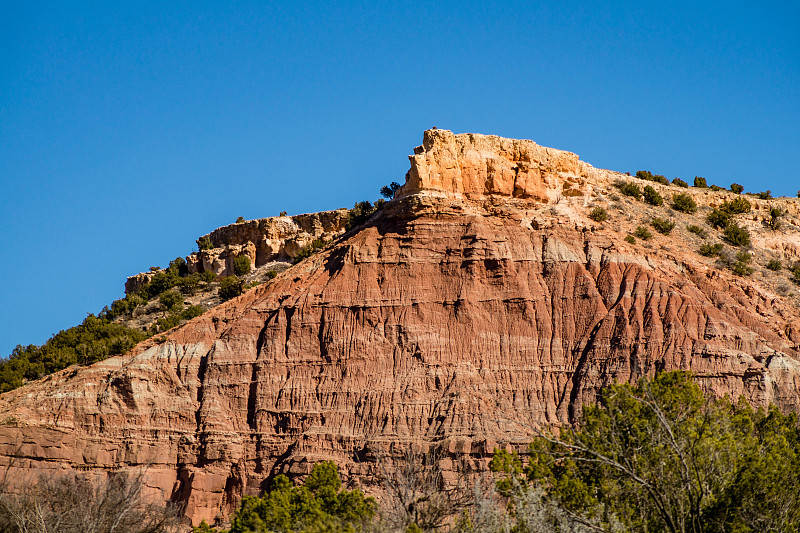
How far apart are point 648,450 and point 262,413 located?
80.1 feet

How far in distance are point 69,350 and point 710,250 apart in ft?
110

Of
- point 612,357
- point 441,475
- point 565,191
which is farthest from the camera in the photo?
point 565,191

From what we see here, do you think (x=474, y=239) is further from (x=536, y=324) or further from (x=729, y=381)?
(x=729, y=381)

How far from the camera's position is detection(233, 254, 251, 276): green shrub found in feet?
241

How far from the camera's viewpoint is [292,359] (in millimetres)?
50312

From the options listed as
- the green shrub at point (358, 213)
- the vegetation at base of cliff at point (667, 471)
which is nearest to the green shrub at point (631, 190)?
the green shrub at point (358, 213)

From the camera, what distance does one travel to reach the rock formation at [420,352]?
151ft

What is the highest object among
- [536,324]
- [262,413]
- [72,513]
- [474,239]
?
[474,239]

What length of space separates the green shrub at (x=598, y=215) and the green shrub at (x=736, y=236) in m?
7.96

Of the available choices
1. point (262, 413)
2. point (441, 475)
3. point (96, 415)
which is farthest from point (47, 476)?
point (441, 475)

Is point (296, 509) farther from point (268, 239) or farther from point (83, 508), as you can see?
Result: point (268, 239)

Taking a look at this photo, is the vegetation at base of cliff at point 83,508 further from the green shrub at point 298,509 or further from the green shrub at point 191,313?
the green shrub at point 191,313

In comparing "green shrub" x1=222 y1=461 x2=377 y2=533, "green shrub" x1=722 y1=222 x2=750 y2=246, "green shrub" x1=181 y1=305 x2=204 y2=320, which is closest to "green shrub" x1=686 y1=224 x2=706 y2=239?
"green shrub" x1=722 y1=222 x2=750 y2=246

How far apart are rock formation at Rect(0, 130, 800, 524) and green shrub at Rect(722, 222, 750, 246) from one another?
525 cm
